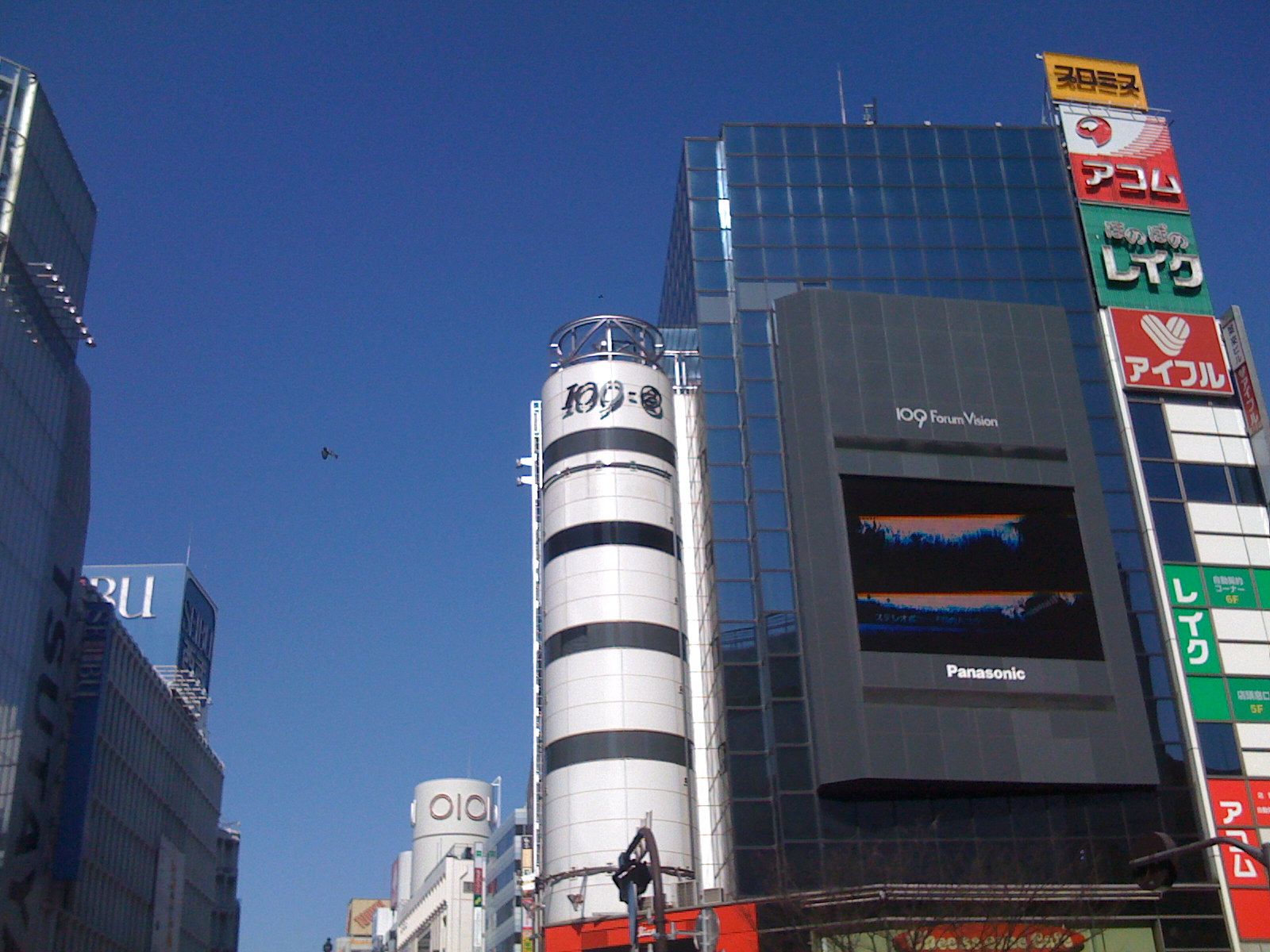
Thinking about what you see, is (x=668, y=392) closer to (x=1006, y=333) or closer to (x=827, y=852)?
(x=1006, y=333)

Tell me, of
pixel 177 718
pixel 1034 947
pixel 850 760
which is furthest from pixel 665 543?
pixel 177 718

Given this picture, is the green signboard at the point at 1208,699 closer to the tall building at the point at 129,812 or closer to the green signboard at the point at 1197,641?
the green signboard at the point at 1197,641

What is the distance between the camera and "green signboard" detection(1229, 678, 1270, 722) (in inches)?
2552

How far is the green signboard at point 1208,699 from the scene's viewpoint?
2537 inches

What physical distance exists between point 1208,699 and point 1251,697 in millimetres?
2209

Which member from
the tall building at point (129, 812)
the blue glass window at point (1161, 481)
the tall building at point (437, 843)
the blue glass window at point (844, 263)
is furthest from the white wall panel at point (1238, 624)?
the tall building at point (437, 843)

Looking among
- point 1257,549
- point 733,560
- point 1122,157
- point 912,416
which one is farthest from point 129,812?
point 1122,157

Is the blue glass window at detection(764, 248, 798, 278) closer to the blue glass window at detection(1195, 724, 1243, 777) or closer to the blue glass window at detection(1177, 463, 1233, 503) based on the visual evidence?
the blue glass window at detection(1177, 463, 1233, 503)

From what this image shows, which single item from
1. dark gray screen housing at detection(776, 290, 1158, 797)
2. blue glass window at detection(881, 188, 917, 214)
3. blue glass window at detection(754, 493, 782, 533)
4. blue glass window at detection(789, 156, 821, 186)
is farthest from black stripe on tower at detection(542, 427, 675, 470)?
blue glass window at detection(881, 188, 917, 214)

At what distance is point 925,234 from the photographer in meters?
75.2

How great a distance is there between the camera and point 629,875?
40.7m

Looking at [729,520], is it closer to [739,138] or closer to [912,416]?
[912,416]

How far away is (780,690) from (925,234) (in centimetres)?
2734

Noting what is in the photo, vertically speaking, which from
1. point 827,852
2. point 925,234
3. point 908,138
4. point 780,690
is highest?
point 908,138
